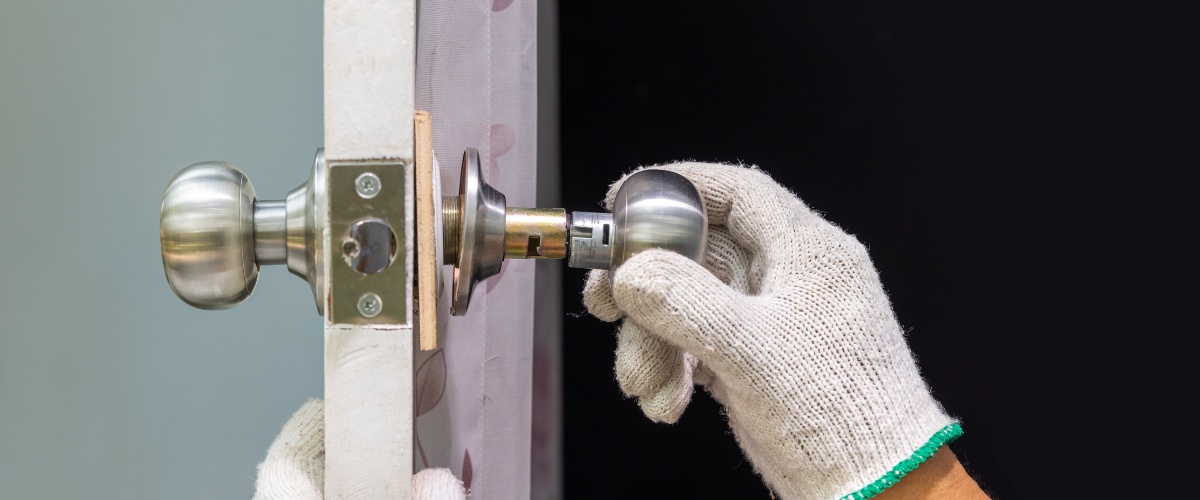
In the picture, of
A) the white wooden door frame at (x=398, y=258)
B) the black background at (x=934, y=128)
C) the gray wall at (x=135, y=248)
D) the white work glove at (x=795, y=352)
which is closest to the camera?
the white wooden door frame at (x=398, y=258)

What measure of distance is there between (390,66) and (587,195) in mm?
459

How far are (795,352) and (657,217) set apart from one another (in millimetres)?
97

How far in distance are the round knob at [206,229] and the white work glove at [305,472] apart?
8 cm

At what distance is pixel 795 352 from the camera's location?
40 cm

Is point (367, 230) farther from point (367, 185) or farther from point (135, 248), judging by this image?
point (135, 248)

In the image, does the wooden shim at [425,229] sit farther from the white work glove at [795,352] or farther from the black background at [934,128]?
the black background at [934,128]

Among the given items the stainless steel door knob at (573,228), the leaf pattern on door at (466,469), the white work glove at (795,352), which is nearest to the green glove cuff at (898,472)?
the white work glove at (795,352)

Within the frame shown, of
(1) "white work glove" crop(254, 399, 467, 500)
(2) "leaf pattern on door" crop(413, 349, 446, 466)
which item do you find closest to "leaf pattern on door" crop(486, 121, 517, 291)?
(2) "leaf pattern on door" crop(413, 349, 446, 466)

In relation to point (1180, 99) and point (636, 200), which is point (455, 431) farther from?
point (1180, 99)

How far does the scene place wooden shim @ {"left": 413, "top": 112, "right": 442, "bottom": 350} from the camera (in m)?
0.29

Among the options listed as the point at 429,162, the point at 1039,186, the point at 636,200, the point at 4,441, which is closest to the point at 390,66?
the point at 429,162

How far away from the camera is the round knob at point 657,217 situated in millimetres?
378

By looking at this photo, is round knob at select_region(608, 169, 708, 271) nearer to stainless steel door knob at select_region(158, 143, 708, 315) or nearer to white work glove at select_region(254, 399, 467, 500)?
stainless steel door knob at select_region(158, 143, 708, 315)

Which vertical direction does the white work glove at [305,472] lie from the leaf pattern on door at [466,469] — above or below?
above
